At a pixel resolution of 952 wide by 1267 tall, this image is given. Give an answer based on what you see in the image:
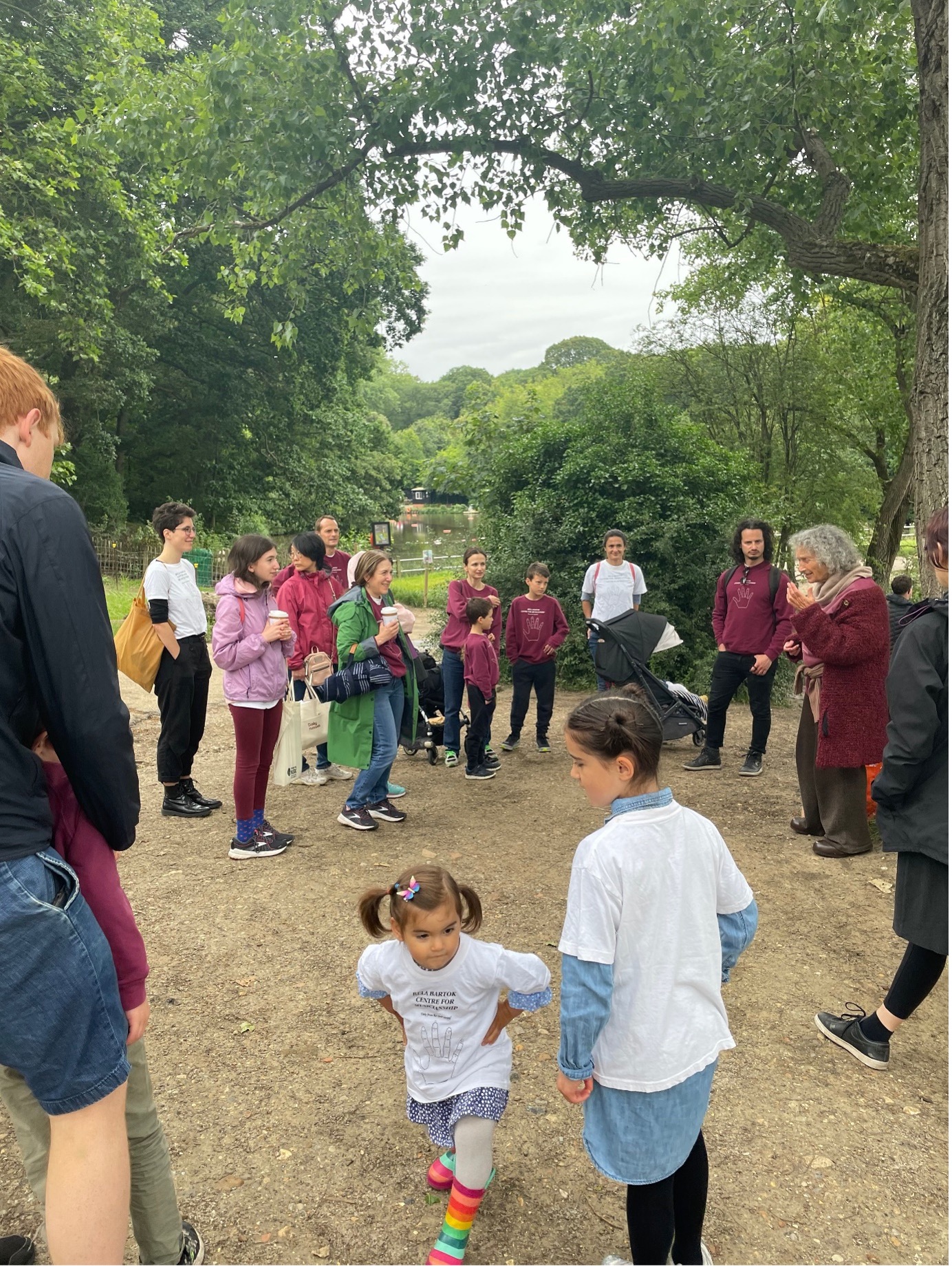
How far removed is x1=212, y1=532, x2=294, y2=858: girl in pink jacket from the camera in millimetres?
4688

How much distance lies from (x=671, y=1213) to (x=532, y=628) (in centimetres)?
525

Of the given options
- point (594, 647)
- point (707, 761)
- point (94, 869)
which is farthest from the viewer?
point (594, 647)

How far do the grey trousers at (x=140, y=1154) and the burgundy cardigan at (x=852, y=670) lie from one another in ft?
12.7

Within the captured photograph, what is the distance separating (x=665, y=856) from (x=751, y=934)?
40 centimetres

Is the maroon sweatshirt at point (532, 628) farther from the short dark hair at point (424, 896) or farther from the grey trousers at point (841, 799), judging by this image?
the short dark hair at point (424, 896)

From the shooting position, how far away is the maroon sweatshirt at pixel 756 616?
6270mm

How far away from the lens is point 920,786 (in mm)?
2861

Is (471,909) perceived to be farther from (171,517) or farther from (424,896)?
(171,517)

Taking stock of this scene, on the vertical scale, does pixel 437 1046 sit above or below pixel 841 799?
above

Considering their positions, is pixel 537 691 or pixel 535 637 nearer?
pixel 535 637

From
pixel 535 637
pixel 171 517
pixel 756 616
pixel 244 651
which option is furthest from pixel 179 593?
pixel 756 616

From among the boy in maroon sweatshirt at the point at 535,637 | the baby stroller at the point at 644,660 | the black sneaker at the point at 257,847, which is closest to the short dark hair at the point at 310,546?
the boy in maroon sweatshirt at the point at 535,637

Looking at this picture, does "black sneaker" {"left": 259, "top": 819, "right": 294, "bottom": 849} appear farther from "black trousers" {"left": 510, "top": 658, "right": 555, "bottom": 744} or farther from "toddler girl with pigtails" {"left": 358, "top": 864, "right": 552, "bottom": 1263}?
"toddler girl with pigtails" {"left": 358, "top": 864, "right": 552, "bottom": 1263}

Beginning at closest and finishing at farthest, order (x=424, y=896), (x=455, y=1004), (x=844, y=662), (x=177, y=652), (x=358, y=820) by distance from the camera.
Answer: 1. (x=424, y=896)
2. (x=455, y=1004)
3. (x=844, y=662)
4. (x=177, y=652)
5. (x=358, y=820)
